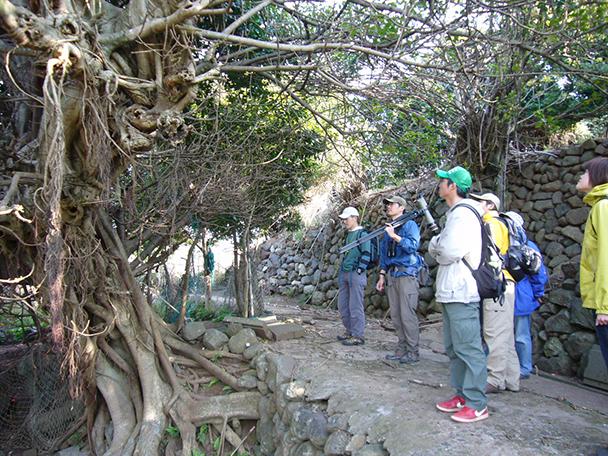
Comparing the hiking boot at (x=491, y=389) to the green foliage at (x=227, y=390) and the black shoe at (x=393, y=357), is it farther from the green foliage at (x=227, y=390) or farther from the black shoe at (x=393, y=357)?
the green foliage at (x=227, y=390)

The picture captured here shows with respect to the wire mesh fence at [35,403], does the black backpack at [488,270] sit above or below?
above

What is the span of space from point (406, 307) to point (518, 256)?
4.49 ft

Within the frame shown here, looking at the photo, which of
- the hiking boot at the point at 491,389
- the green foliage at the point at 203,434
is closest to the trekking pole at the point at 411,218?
the hiking boot at the point at 491,389

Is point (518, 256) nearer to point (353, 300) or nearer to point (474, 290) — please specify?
point (474, 290)

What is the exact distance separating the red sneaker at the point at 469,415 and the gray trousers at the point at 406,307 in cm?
171

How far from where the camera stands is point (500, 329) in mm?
3965

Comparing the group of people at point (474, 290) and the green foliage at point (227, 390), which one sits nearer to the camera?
the group of people at point (474, 290)

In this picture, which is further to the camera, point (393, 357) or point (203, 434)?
point (393, 357)

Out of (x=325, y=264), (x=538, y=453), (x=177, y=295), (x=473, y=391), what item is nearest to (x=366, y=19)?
(x=473, y=391)

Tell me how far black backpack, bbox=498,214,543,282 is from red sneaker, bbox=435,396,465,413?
129 cm

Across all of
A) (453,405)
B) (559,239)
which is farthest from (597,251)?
(559,239)

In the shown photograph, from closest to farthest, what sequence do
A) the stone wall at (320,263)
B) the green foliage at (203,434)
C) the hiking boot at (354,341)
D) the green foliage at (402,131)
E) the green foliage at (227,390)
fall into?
the green foliage at (203,434), the green foliage at (227,390), the hiking boot at (354,341), the green foliage at (402,131), the stone wall at (320,263)

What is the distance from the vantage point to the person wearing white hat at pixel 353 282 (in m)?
5.96

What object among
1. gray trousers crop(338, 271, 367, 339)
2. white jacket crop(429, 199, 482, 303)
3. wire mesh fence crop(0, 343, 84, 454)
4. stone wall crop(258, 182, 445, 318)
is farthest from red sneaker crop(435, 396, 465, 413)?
stone wall crop(258, 182, 445, 318)
